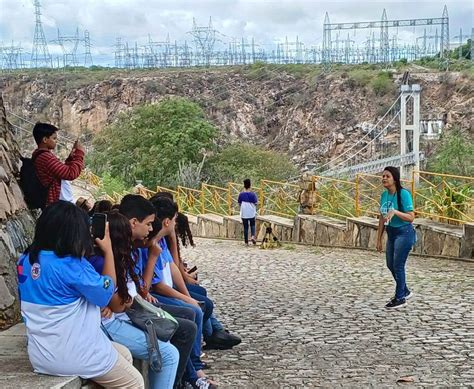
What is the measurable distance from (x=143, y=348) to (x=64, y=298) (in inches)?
24.9

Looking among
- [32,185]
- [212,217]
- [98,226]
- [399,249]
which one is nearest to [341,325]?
[399,249]

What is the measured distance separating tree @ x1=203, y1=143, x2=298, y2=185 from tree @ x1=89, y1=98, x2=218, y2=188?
0.88 meters

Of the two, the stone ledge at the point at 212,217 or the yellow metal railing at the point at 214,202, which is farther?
the yellow metal railing at the point at 214,202

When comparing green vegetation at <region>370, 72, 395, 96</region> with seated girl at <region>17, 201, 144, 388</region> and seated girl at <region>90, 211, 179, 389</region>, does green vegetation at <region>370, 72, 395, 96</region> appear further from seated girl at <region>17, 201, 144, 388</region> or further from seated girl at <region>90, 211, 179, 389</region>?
seated girl at <region>17, 201, 144, 388</region>

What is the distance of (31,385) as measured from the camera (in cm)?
286

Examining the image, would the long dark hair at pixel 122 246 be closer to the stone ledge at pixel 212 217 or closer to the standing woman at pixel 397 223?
the standing woman at pixel 397 223

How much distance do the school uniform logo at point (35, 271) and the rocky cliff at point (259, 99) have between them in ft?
145

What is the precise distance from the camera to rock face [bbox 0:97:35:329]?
4465 mm

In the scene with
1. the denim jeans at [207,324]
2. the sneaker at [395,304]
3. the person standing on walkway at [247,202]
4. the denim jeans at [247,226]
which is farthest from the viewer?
the denim jeans at [247,226]

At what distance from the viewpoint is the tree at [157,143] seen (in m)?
31.0

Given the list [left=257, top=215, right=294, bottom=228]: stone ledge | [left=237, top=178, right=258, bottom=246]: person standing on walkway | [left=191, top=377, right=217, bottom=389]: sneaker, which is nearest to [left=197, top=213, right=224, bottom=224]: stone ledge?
[left=257, top=215, right=294, bottom=228]: stone ledge

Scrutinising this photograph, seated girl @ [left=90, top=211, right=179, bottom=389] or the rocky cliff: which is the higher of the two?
the rocky cliff

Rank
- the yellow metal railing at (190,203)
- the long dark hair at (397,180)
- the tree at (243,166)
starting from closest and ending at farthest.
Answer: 1. the long dark hair at (397,180)
2. the yellow metal railing at (190,203)
3. the tree at (243,166)

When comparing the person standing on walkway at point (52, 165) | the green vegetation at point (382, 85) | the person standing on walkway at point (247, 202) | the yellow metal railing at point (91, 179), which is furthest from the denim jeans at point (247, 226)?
the green vegetation at point (382, 85)
